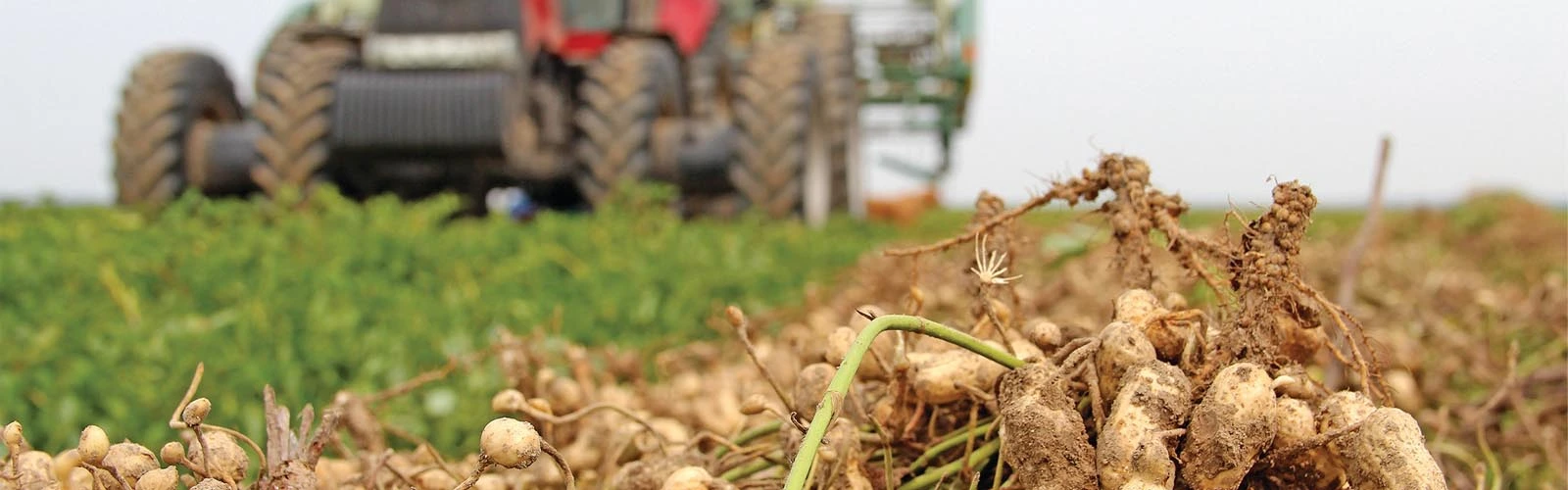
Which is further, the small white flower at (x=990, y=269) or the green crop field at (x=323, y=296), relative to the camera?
the green crop field at (x=323, y=296)

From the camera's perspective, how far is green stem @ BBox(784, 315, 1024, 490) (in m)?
0.79

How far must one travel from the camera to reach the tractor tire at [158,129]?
6.39m

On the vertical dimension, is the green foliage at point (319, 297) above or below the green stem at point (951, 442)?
below

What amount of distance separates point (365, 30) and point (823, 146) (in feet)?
8.73

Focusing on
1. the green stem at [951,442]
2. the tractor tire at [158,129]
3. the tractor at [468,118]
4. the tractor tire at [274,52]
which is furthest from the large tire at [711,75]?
the green stem at [951,442]

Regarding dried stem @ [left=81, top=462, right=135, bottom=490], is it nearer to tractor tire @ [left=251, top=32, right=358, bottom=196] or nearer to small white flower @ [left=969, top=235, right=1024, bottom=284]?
small white flower @ [left=969, top=235, right=1024, bottom=284]

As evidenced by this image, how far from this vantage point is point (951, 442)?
1.04m

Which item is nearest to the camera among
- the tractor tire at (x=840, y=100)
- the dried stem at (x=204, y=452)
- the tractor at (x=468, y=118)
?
the dried stem at (x=204, y=452)

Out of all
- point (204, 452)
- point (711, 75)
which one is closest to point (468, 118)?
point (711, 75)

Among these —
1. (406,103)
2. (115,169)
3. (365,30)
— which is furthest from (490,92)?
(115,169)

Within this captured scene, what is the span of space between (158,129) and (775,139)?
10.2 ft

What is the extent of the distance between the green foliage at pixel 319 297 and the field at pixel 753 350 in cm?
1

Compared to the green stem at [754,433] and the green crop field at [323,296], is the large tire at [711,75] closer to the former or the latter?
the green crop field at [323,296]

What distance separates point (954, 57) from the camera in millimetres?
13133
